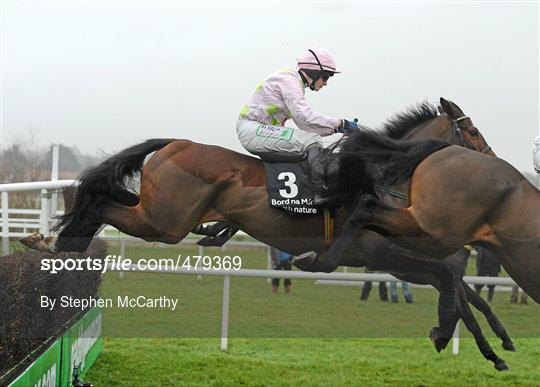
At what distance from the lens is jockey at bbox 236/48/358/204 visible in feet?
16.4

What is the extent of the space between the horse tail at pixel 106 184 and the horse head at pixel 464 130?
1839 millimetres

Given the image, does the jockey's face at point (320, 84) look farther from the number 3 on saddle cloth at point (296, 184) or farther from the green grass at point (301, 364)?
the green grass at point (301, 364)

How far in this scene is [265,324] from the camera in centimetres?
897

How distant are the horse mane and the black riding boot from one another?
0.75 m

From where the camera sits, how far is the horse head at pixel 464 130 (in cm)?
550

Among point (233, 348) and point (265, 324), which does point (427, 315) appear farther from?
point (233, 348)

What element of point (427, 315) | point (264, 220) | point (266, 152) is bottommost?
point (427, 315)

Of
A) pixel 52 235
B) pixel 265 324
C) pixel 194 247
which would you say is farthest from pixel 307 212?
pixel 194 247

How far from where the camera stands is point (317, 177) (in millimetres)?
4988

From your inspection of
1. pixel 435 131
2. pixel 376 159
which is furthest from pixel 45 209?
pixel 435 131

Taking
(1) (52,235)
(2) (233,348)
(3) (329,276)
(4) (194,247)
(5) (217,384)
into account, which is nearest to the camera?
(1) (52,235)

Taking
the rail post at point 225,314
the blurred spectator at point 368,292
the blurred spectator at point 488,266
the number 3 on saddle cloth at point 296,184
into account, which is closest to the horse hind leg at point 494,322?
the number 3 on saddle cloth at point 296,184

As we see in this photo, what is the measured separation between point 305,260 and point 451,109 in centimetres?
155

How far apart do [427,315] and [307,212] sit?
18.2ft
